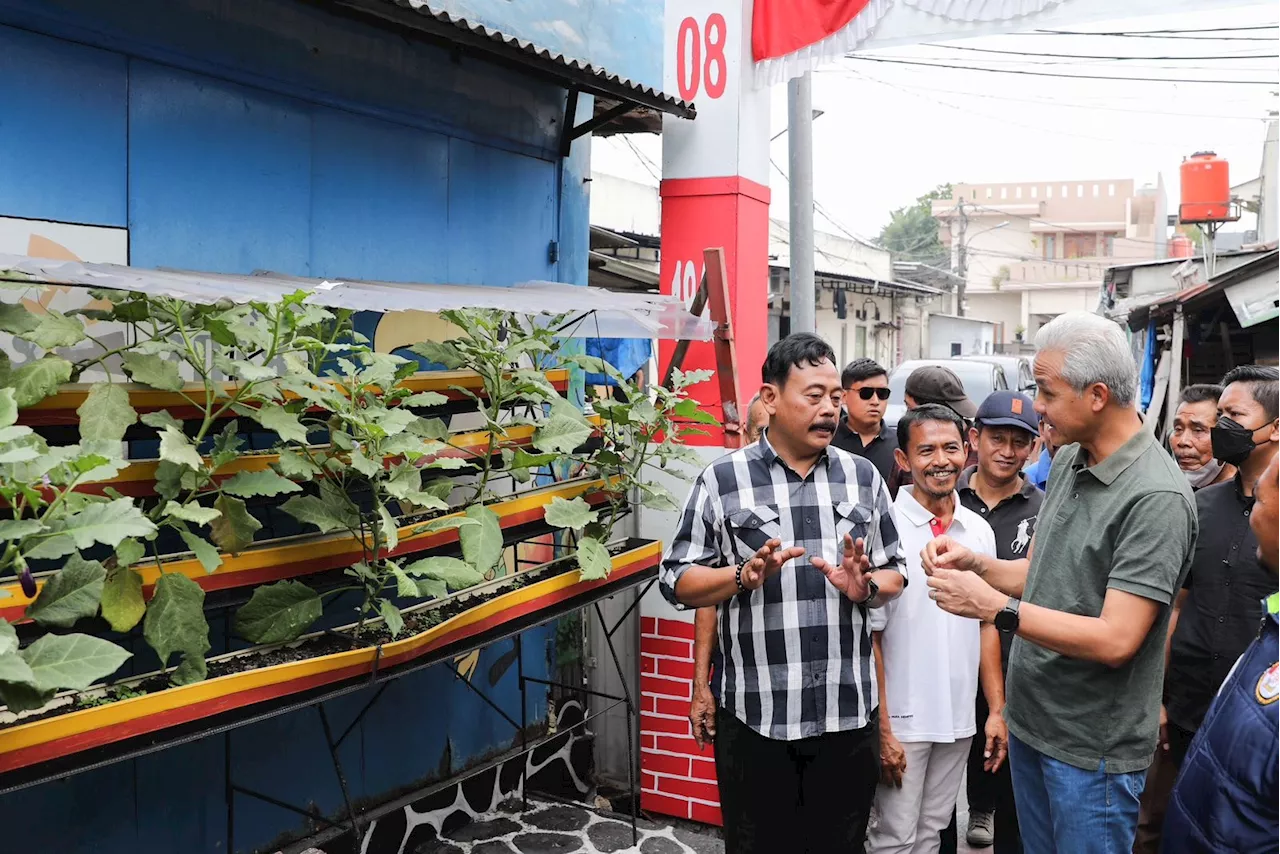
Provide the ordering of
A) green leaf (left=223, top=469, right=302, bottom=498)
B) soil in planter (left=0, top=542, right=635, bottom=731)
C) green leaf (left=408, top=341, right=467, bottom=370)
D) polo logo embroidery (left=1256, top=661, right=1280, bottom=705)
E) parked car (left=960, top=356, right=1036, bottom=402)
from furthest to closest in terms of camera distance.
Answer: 1. parked car (left=960, top=356, right=1036, bottom=402)
2. green leaf (left=408, top=341, right=467, bottom=370)
3. green leaf (left=223, top=469, right=302, bottom=498)
4. soil in planter (left=0, top=542, right=635, bottom=731)
5. polo logo embroidery (left=1256, top=661, right=1280, bottom=705)

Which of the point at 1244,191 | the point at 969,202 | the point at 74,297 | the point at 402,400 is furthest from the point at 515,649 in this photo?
the point at 969,202

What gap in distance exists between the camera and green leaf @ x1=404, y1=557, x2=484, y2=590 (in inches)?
134

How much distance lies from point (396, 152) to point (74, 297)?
1.70 meters

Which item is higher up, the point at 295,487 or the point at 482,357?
the point at 482,357

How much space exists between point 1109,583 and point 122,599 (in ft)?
8.21

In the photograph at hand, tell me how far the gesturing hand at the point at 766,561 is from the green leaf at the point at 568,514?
1.20 metres

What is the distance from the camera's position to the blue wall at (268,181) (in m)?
3.55

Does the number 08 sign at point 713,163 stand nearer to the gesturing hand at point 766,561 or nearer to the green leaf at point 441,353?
the green leaf at point 441,353

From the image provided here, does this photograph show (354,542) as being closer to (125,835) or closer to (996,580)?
(125,835)

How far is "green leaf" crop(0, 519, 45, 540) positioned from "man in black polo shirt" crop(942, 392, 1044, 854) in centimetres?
322

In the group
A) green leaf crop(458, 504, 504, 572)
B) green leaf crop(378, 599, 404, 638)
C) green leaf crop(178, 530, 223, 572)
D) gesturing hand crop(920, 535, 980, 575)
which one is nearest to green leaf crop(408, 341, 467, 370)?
green leaf crop(458, 504, 504, 572)

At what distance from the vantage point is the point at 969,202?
57.1 m

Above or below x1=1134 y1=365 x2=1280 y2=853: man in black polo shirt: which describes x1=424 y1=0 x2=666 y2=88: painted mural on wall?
above

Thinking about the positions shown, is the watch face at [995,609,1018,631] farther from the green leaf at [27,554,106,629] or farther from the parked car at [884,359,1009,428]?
the parked car at [884,359,1009,428]
